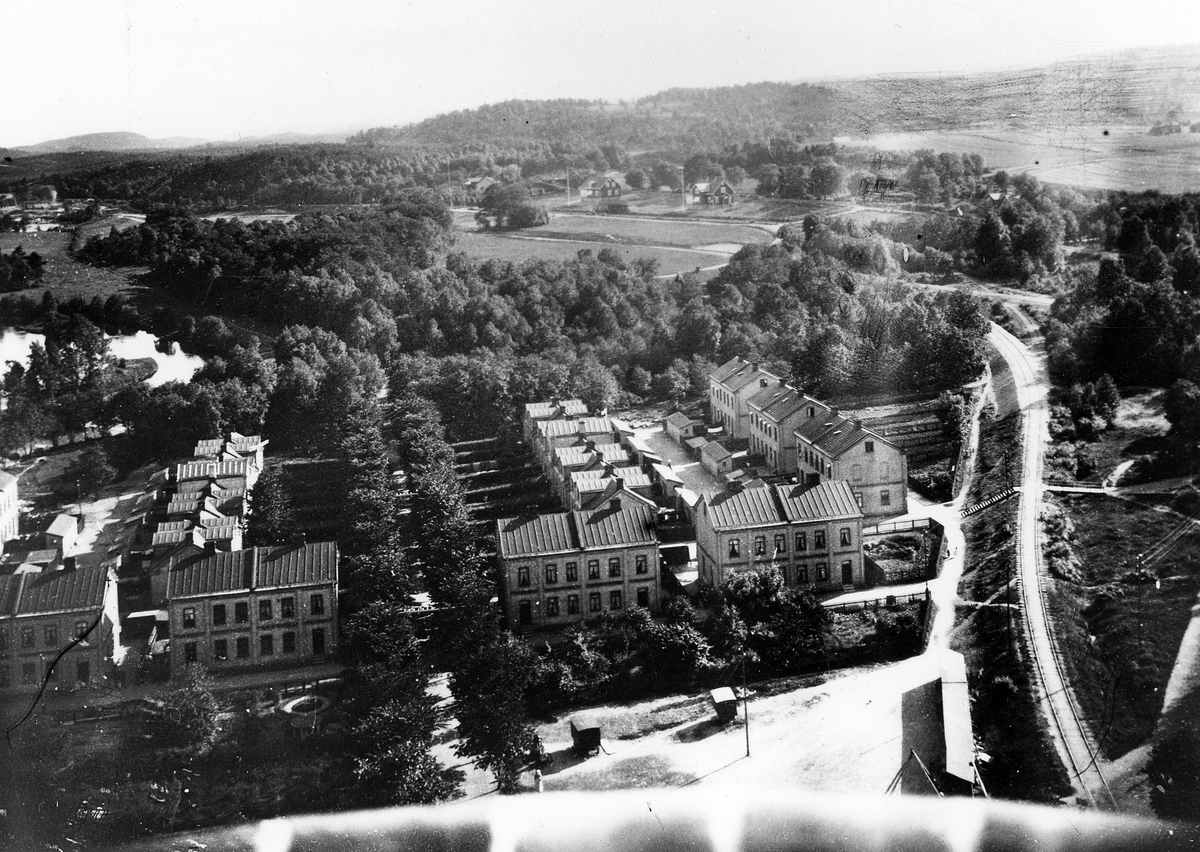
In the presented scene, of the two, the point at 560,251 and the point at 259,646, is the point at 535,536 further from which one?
the point at 560,251

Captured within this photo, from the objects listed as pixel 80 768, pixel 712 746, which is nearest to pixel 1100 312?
pixel 712 746

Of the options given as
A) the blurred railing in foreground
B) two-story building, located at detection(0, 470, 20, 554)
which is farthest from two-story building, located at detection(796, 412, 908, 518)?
two-story building, located at detection(0, 470, 20, 554)

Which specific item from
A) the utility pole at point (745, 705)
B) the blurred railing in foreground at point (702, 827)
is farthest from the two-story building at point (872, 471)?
the blurred railing in foreground at point (702, 827)

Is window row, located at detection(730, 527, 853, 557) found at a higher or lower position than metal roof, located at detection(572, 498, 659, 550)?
lower

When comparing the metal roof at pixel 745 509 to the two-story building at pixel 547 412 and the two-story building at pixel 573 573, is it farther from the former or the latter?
the two-story building at pixel 547 412

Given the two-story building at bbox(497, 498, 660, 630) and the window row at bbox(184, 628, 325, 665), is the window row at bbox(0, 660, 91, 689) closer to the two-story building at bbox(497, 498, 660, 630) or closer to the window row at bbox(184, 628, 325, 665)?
the window row at bbox(184, 628, 325, 665)

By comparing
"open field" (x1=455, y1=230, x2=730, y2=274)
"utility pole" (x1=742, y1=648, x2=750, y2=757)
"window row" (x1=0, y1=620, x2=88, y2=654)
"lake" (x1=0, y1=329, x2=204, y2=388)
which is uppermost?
"open field" (x1=455, y1=230, x2=730, y2=274)

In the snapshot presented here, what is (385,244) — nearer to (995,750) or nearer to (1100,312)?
(1100,312)

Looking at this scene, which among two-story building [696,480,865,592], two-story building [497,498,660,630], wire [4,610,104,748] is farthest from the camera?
two-story building [696,480,865,592]
